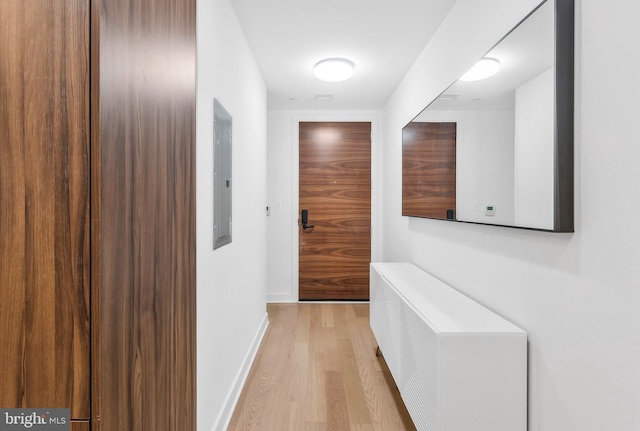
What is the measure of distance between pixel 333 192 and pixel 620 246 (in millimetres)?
3439

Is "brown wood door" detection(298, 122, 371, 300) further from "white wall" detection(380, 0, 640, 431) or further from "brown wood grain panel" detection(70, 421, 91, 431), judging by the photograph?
"brown wood grain panel" detection(70, 421, 91, 431)

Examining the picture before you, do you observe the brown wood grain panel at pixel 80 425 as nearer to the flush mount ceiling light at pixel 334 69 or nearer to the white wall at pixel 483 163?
the white wall at pixel 483 163

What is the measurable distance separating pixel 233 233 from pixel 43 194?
4.80 ft

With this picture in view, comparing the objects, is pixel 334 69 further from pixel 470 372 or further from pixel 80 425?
pixel 80 425

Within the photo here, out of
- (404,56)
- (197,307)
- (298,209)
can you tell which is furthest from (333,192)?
(197,307)

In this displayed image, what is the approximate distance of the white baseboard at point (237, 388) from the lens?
1768 millimetres

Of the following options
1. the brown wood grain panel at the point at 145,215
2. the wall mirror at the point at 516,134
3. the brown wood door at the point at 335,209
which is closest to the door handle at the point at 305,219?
the brown wood door at the point at 335,209

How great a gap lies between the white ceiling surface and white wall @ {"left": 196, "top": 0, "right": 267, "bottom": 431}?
0.55 feet

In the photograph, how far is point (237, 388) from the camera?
2.11 m

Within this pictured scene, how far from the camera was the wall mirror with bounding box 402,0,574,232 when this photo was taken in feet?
3.61

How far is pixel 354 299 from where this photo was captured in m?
4.28

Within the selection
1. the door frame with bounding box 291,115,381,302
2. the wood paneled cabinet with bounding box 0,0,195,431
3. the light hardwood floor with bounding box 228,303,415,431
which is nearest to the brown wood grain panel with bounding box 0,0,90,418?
the wood paneled cabinet with bounding box 0,0,195,431

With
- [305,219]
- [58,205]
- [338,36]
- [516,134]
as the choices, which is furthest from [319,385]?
[338,36]

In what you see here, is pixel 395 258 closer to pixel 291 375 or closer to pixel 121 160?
pixel 291 375
